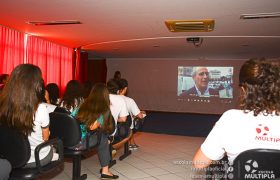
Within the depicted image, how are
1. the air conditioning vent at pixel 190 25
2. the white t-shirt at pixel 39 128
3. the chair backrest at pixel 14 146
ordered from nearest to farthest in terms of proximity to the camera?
1. the chair backrest at pixel 14 146
2. the white t-shirt at pixel 39 128
3. the air conditioning vent at pixel 190 25

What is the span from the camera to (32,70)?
2039 millimetres

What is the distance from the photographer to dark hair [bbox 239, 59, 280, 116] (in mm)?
1348

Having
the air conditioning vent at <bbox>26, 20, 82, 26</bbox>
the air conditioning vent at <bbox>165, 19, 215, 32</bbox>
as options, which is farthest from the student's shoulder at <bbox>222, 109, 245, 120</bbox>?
the air conditioning vent at <bbox>26, 20, 82, 26</bbox>

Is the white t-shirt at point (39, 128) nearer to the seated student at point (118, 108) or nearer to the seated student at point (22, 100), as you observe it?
the seated student at point (22, 100)

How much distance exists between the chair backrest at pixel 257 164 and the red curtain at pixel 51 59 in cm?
605

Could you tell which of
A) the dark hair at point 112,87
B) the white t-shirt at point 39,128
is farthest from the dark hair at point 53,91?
the white t-shirt at point 39,128

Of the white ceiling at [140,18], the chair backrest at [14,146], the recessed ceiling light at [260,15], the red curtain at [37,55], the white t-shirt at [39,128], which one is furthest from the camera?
the red curtain at [37,55]

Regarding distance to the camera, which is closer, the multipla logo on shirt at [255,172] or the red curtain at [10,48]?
the multipla logo on shirt at [255,172]

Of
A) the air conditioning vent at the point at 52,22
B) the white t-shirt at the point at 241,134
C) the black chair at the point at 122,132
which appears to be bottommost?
the black chair at the point at 122,132

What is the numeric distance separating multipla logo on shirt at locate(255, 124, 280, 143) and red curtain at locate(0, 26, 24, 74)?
5.40 metres

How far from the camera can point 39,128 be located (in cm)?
213

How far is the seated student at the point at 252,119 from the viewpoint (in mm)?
1324

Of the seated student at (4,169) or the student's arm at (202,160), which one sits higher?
the student's arm at (202,160)

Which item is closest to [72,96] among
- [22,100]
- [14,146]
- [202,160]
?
[22,100]
